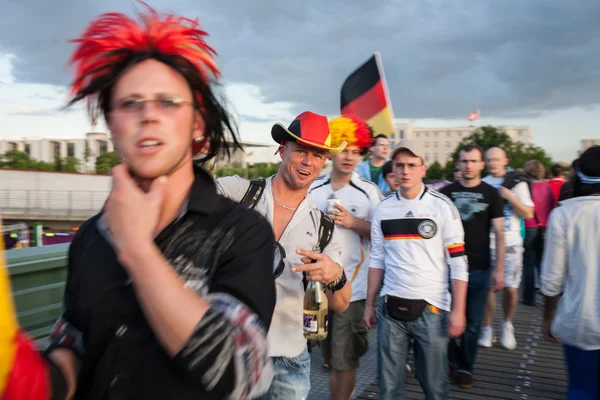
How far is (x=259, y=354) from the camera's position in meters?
1.06

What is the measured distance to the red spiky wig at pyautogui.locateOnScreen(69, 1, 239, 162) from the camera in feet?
4.28

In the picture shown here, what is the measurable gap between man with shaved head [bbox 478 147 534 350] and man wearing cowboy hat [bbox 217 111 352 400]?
12.7 ft

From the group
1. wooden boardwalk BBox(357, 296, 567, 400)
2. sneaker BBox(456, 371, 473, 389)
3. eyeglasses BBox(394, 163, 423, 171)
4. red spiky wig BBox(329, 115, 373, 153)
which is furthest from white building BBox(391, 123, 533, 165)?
eyeglasses BBox(394, 163, 423, 171)

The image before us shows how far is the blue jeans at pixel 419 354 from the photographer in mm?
3588

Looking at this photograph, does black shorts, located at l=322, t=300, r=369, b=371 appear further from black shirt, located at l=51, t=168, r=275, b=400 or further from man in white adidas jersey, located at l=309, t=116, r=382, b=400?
black shirt, located at l=51, t=168, r=275, b=400

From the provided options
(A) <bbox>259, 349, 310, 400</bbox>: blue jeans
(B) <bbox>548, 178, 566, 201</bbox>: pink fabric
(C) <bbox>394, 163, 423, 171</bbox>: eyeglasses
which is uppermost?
(C) <bbox>394, 163, 423, 171</bbox>: eyeglasses

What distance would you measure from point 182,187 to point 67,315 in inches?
19.4

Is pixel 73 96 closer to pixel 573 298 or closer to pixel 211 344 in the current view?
pixel 211 344

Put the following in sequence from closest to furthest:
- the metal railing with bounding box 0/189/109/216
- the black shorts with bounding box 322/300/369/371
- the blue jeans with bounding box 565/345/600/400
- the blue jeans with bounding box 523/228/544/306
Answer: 1. the blue jeans with bounding box 565/345/600/400
2. the black shorts with bounding box 322/300/369/371
3. the blue jeans with bounding box 523/228/544/306
4. the metal railing with bounding box 0/189/109/216

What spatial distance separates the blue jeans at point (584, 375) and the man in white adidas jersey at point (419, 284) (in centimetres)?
73

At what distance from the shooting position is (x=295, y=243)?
2.85 m

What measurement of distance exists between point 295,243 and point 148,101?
5.71ft

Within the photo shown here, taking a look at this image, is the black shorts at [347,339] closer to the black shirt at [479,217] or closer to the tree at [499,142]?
the black shirt at [479,217]

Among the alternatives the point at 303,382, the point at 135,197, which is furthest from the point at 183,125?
the point at 303,382
